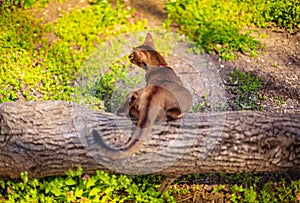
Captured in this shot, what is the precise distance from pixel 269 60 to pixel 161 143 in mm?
2932

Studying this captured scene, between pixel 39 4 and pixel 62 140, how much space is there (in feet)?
11.7

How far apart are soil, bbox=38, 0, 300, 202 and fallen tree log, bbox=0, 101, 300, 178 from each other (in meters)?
1.50

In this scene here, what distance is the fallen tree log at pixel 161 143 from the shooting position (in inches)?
142

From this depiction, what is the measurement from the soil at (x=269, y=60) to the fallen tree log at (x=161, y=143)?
1.50m

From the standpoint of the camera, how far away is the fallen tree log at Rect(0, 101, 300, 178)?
11.8 feet

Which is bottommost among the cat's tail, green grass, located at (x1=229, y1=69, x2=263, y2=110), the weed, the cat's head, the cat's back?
the weed

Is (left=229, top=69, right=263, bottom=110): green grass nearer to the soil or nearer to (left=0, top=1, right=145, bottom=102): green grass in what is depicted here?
the soil

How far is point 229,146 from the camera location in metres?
3.64

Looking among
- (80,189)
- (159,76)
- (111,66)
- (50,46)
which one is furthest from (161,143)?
(50,46)

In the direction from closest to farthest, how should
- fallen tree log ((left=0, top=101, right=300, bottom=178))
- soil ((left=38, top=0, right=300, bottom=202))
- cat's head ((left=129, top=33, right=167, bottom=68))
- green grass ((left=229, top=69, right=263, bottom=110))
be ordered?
fallen tree log ((left=0, top=101, right=300, bottom=178)) → cat's head ((left=129, top=33, right=167, bottom=68)) → green grass ((left=229, top=69, right=263, bottom=110)) → soil ((left=38, top=0, right=300, bottom=202))

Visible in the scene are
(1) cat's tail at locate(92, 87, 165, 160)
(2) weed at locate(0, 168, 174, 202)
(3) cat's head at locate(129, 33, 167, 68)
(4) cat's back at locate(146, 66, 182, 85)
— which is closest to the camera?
(1) cat's tail at locate(92, 87, 165, 160)

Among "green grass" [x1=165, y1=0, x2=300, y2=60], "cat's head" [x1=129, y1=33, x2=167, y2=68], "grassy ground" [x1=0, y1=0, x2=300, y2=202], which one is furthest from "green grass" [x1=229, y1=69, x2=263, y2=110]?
"cat's head" [x1=129, y1=33, x2=167, y2=68]

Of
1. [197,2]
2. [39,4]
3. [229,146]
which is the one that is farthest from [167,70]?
[39,4]

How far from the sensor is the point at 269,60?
582 cm
